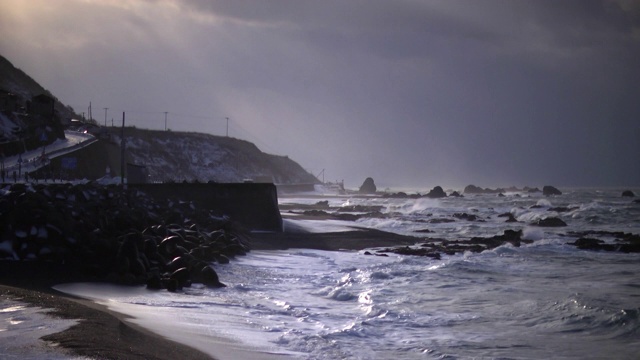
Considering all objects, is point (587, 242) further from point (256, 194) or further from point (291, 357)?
point (291, 357)

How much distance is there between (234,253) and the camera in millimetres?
16906

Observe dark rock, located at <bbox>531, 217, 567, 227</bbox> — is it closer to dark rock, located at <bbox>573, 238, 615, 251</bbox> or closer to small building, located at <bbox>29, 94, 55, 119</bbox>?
dark rock, located at <bbox>573, 238, 615, 251</bbox>

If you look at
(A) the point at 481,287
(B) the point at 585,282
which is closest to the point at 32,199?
(A) the point at 481,287

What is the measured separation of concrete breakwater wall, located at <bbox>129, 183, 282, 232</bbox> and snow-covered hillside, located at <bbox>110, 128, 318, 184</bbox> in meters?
48.8

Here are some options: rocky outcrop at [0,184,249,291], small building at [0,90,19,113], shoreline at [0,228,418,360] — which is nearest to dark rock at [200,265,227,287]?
rocky outcrop at [0,184,249,291]

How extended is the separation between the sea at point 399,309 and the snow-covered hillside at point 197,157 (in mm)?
63240

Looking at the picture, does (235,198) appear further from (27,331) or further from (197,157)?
(197,157)

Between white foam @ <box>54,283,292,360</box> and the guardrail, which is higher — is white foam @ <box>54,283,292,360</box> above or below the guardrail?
below

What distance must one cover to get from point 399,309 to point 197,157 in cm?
9224

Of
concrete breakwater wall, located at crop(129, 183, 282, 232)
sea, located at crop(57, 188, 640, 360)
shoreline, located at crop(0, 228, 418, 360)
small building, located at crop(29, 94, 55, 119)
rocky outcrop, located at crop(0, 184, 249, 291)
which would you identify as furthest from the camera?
small building, located at crop(29, 94, 55, 119)

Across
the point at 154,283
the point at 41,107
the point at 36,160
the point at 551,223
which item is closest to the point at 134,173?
the point at 36,160

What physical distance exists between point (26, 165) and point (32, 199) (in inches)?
746

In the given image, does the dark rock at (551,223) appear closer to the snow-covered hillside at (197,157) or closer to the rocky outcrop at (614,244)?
the rocky outcrop at (614,244)

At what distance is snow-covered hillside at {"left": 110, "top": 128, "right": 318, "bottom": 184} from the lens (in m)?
86.2
